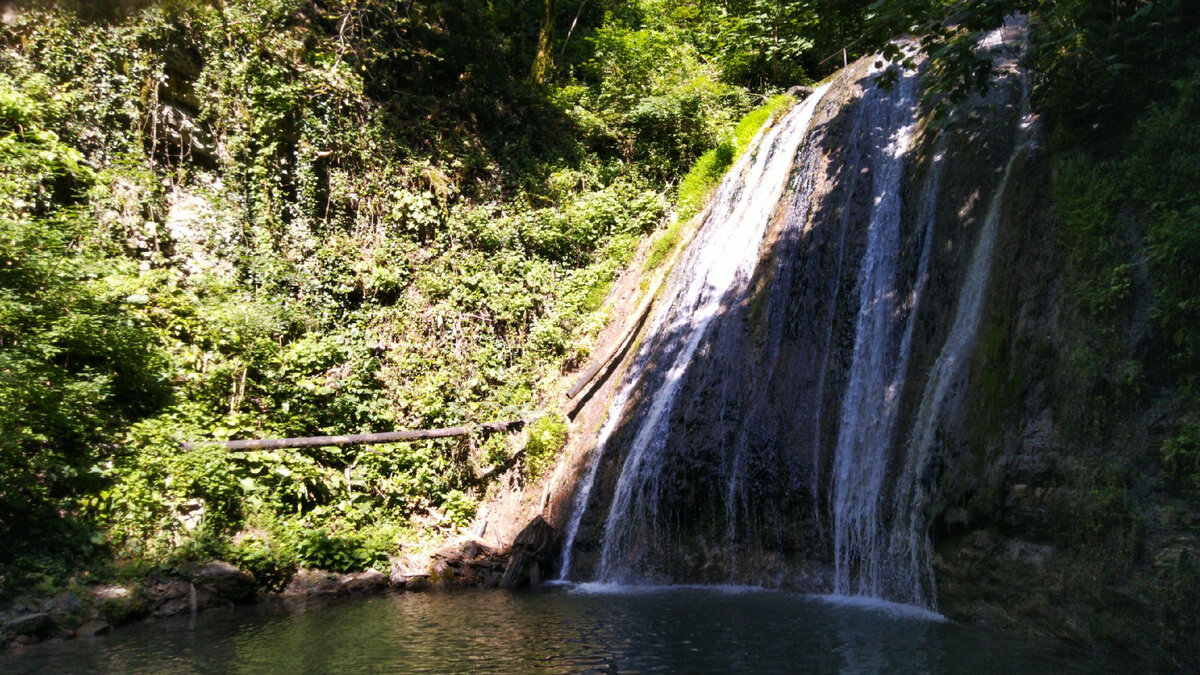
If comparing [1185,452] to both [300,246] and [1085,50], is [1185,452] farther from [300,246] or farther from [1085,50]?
[300,246]

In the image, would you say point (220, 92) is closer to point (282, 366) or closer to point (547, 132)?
point (282, 366)

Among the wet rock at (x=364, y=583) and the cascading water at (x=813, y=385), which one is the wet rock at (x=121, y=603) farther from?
the cascading water at (x=813, y=385)

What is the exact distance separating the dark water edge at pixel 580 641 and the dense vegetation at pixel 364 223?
5.39 ft

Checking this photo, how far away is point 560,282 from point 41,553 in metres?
8.11

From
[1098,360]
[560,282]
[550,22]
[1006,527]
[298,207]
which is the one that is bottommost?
[1006,527]

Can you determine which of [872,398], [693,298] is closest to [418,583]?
[693,298]

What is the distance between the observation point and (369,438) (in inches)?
412

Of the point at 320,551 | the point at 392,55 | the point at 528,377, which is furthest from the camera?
the point at 392,55

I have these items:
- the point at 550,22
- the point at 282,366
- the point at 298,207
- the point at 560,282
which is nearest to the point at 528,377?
the point at 560,282

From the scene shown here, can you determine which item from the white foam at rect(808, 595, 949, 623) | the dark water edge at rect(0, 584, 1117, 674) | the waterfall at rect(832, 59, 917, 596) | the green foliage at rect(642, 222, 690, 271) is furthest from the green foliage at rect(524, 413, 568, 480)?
the white foam at rect(808, 595, 949, 623)

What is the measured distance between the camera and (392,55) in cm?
1462

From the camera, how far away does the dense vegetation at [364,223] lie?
20.3ft

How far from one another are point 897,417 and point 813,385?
1.25 meters

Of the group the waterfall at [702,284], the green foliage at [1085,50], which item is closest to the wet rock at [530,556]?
the waterfall at [702,284]
